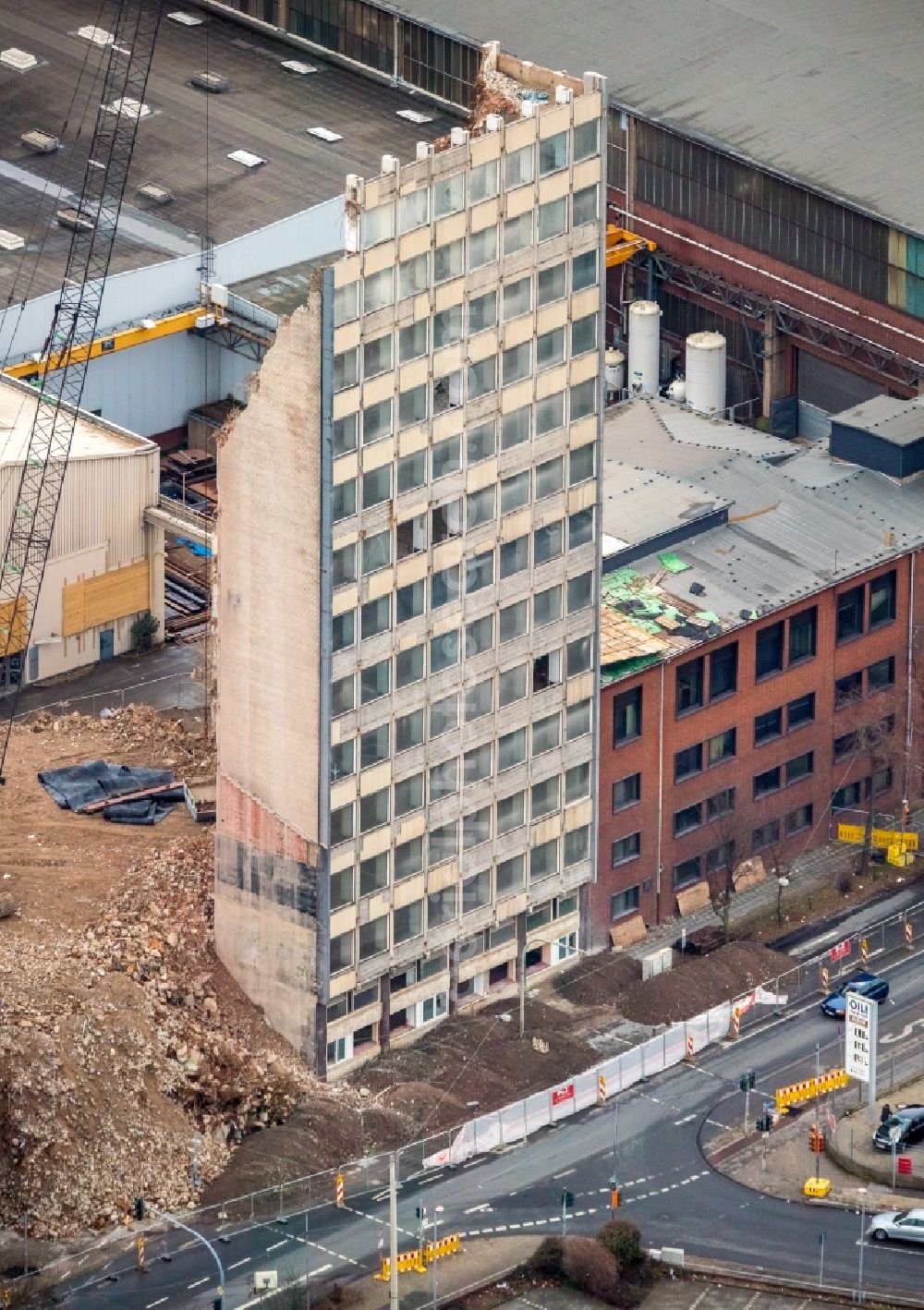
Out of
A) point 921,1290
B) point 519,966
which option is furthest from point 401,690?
point 921,1290

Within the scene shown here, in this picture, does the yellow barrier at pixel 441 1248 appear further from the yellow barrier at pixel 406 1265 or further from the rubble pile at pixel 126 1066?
the rubble pile at pixel 126 1066

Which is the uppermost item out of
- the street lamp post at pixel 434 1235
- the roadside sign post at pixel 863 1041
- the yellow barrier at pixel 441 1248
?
the roadside sign post at pixel 863 1041

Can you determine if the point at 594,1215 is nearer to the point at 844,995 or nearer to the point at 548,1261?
the point at 548,1261

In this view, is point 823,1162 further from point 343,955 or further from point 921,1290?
point 343,955

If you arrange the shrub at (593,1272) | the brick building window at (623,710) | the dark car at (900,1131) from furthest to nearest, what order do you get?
1. the brick building window at (623,710)
2. the dark car at (900,1131)
3. the shrub at (593,1272)

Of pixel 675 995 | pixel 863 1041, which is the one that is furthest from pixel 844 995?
pixel 863 1041

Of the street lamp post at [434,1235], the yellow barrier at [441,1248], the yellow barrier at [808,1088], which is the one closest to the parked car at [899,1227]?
the yellow barrier at [808,1088]
